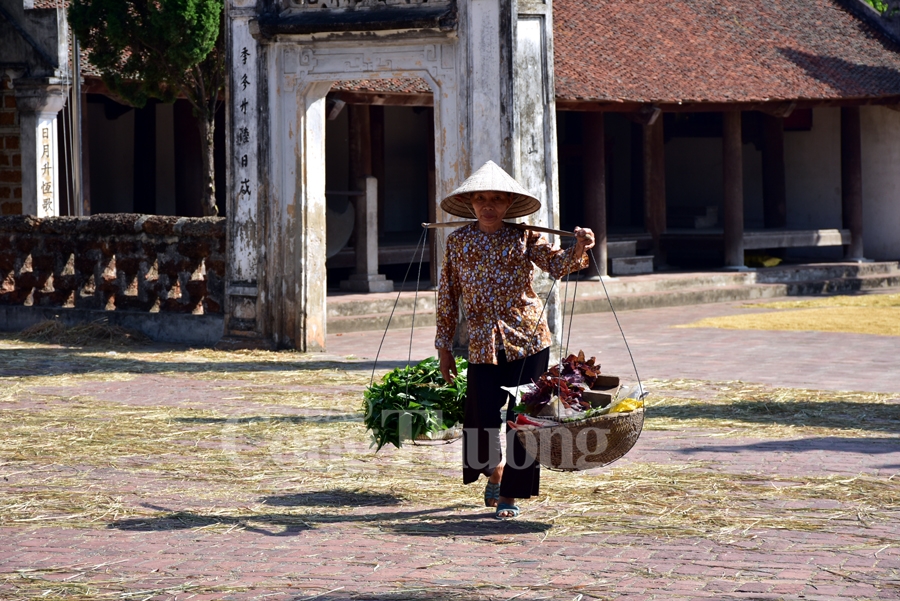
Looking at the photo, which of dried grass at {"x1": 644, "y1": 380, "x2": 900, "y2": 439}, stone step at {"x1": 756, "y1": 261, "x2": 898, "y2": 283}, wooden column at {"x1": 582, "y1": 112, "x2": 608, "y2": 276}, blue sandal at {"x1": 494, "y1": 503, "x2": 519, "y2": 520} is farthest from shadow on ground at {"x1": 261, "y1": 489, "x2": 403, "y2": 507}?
stone step at {"x1": 756, "y1": 261, "x2": 898, "y2": 283}

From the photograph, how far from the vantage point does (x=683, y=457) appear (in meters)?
7.75

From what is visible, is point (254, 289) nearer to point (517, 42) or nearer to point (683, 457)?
point (517, 42)

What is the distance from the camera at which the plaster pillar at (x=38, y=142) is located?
1717 cm

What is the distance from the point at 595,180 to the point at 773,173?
16.9 feet

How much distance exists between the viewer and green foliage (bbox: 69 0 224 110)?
14758 millimetres

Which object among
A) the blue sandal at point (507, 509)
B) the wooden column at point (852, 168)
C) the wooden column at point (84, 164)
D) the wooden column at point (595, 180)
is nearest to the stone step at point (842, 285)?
the wooden column at point (852, 168)

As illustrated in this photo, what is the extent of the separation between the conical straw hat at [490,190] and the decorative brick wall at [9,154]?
11.9 metres

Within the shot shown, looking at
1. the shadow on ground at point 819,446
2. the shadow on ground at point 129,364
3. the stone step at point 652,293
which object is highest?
the stone step at point 652,293

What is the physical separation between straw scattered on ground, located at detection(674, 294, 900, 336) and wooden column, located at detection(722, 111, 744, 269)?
1.75m

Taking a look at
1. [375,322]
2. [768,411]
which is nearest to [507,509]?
[768,411]

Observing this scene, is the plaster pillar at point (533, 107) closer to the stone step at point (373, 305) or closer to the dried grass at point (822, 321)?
the stone step at point (373, 305)

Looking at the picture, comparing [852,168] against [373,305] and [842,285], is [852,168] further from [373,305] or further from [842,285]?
[373,305]

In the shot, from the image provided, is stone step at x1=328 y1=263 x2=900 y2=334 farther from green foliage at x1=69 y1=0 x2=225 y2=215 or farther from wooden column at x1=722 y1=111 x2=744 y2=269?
green foliage at x1=69 y1=0 x2=225 y2=215

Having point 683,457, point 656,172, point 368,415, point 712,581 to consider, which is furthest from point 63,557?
point 656,172
